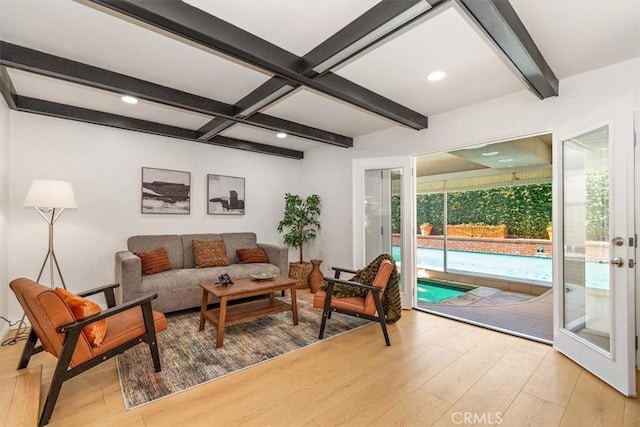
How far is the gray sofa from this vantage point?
3229 mm

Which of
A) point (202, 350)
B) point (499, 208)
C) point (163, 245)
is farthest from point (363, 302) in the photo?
point (499, 208)

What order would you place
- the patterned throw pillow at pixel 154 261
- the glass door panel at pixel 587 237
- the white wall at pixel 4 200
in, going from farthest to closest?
1. the patterned throw pillow at pixel 154 261
2. the white wall at pixel 4 200
3. the glass door panel at pixel 587 237

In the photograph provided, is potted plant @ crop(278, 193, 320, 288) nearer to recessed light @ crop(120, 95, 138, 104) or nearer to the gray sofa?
the gray sofa

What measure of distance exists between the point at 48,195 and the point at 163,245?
144 cm

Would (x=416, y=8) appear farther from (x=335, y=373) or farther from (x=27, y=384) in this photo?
(x=27, y=384)

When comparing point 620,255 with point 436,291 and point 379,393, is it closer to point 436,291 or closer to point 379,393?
point 379,393

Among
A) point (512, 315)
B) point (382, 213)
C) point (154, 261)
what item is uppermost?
point (382, 213)

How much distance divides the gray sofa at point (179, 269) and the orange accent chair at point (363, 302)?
5.02 ft

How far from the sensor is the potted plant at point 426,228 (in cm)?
789

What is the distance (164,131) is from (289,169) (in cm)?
225

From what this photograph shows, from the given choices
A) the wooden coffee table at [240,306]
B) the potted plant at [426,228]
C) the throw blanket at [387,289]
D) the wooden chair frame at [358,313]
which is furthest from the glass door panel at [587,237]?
the potted plant at [426,228]

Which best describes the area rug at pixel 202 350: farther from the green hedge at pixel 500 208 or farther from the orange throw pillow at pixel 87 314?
the green hedge at pixel 500 208

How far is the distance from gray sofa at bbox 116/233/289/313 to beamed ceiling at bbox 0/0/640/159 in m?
1.73

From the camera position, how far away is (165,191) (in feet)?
14.0
